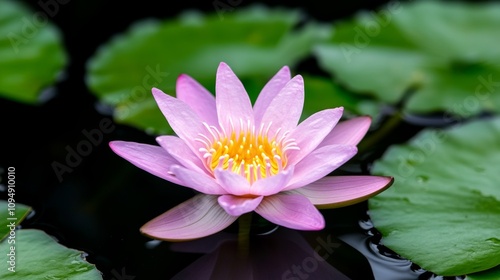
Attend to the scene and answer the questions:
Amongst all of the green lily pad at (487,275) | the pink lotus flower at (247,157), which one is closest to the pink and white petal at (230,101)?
the pink lotus flower at (247,157)

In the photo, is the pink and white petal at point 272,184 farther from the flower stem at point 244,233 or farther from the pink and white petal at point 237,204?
the flower stem at point 244,233

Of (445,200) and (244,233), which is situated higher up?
(244,233)

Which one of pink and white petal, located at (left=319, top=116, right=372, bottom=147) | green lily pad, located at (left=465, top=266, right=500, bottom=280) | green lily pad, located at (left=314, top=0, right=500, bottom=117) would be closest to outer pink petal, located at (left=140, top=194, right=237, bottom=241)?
pink and white petal, located at (left=319, top=116, right=372, bottom=147)

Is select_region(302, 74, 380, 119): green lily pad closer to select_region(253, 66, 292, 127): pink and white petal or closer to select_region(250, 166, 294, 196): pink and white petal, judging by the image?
select_region(253, 66, 292, 127): pink and white petal

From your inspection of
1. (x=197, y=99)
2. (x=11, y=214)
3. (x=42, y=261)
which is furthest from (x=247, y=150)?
(x=11, y=214)

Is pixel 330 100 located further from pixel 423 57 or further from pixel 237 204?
pixel 237 204
